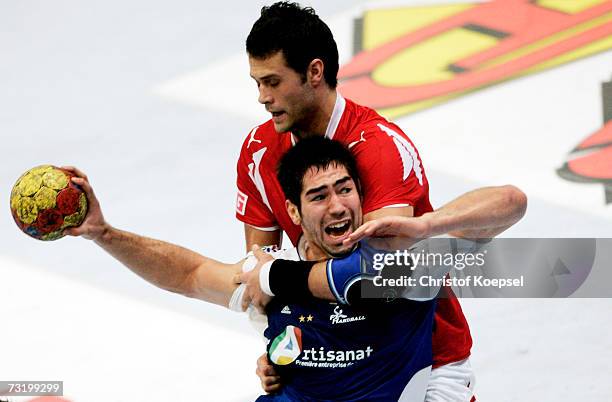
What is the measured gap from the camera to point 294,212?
16.4 ft

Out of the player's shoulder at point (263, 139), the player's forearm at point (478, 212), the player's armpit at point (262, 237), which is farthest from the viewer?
the player's armpit at point (262, 237)

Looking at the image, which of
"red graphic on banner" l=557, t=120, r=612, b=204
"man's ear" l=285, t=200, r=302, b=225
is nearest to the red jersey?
"man's ear" l=285, t=200, r=302, b=225

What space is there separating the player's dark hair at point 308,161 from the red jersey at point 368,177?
7 centimetres

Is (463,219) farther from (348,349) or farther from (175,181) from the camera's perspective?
(175,181)

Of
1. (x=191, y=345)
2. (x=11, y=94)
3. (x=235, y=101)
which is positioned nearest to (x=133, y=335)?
(x=191, y=345)

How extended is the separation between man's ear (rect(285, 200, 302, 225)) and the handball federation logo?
414mm

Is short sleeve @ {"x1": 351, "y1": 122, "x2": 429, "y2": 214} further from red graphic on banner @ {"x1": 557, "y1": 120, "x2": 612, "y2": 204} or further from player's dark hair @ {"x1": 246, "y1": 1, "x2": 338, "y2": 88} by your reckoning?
red graphic on banner @ {"x1": 557, "y1": 120, "x2": 612, "y2": 204}

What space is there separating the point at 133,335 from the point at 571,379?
227cm

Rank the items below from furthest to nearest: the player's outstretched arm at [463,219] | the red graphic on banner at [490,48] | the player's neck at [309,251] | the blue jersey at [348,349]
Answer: the red graphic on banner at [490,48] → the player's neck at [309,251] → the blue jersey at [348,349] → the player's outstretched arm at [463,219]

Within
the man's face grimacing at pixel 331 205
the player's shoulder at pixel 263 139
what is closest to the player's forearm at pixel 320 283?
the man's face grimacing at pixel 331 205

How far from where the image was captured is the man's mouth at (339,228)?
15.8 feet

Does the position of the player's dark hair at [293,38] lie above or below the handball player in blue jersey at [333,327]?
above

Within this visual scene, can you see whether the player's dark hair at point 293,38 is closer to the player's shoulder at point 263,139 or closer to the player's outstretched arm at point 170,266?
the player's shoulder at point 263,139

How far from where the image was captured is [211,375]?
Result: 6.47 meters
